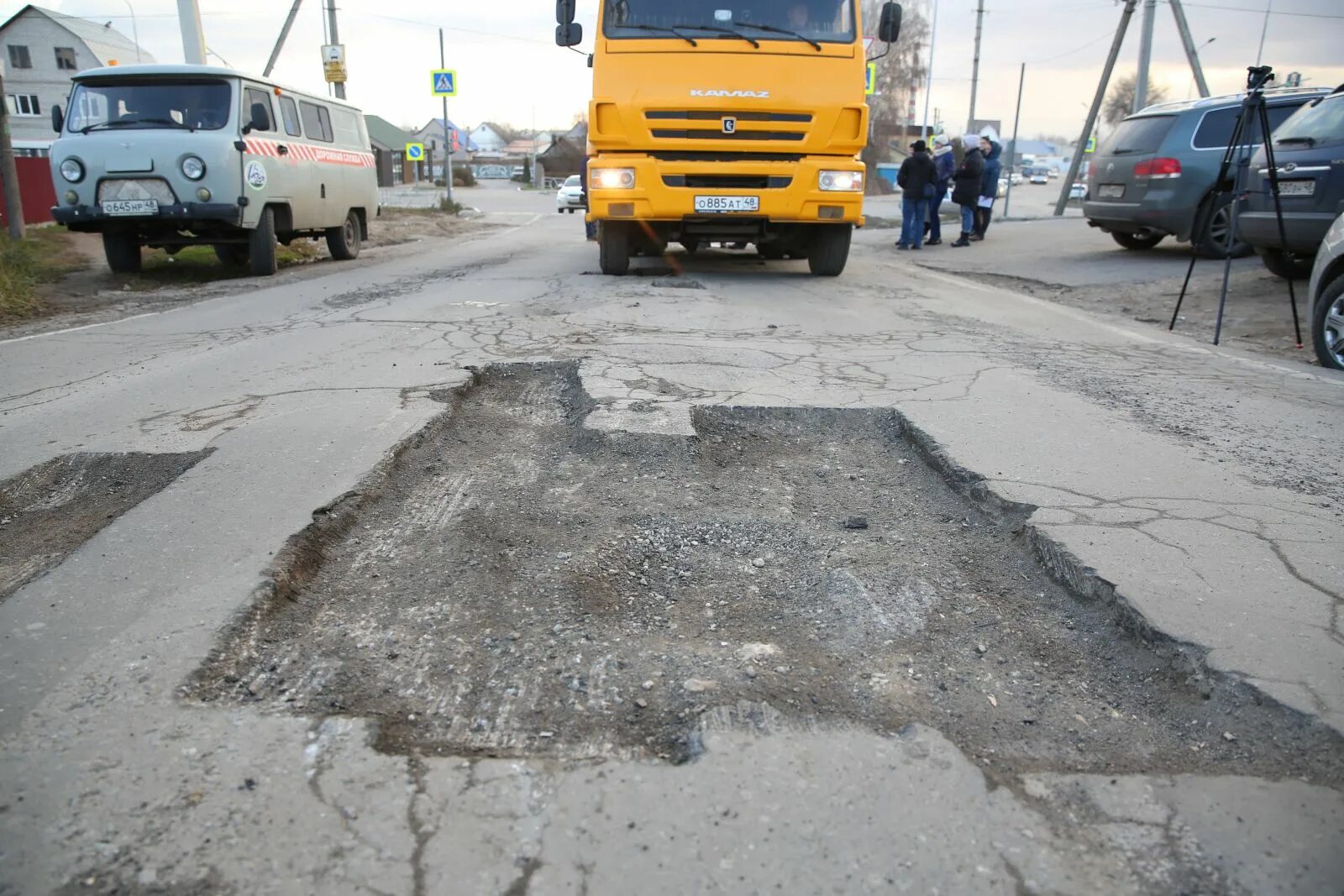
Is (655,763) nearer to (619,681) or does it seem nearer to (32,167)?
(619,681)

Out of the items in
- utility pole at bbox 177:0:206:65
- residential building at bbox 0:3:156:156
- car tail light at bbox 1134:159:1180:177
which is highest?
residential building at bbox 0:3:156:156

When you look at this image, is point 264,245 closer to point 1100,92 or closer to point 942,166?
point 942,166

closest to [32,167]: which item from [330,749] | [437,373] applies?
[437,373]

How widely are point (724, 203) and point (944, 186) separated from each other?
7.58 metres

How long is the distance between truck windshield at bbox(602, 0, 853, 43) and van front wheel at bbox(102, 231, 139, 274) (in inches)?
239

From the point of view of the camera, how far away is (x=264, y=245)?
33.6 feet

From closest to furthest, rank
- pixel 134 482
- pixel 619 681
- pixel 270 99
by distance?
pixel 619 681 < pixel 134 482 < pixel 270 99

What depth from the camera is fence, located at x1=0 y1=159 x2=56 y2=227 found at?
61.0 ft

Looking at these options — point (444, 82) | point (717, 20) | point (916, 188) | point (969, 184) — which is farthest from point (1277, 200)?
point (444, 82)

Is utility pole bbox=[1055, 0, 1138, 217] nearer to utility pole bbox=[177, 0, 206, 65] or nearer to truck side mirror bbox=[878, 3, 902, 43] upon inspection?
truck side mirror bbox=[878, 3, 902, 43]

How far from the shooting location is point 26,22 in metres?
50.6

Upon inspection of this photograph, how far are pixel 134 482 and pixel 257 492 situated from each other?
0.69m

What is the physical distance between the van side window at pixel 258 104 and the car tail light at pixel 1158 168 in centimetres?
1035

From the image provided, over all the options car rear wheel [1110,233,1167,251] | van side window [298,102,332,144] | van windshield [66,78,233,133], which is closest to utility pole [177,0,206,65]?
van side window [298,102,332,144]
